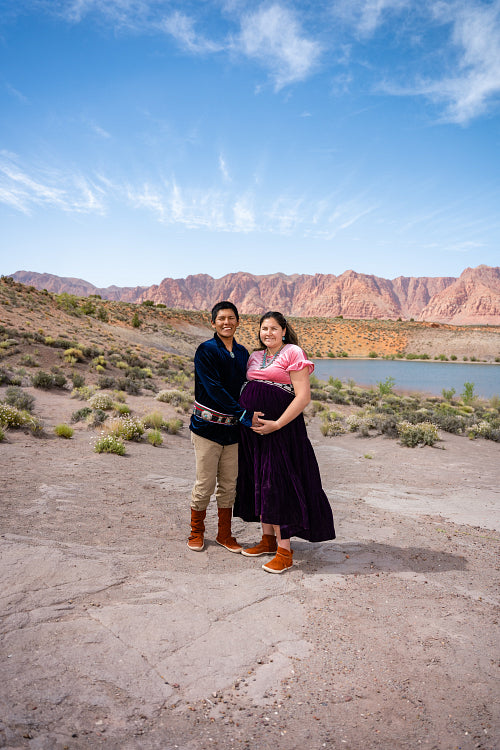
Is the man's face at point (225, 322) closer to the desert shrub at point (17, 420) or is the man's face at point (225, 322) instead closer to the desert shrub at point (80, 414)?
the desert shrub at point (17, 420)

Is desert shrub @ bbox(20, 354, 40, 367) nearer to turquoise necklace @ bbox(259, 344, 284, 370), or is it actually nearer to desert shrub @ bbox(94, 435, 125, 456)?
desert shrub @ bbox(94, 435, 125, 456)

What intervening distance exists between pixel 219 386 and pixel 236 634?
1.83 m

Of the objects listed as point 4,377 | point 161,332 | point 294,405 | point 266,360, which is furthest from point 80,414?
point 161,332

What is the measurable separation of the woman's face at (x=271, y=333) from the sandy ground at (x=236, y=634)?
74.2 inches

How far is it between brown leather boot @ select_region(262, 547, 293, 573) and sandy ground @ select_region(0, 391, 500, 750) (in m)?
0.09

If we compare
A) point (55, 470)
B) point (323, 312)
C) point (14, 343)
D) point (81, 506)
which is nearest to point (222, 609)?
point (81, 506)

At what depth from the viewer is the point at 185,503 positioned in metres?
5.76

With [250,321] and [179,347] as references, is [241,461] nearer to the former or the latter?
[179,347]

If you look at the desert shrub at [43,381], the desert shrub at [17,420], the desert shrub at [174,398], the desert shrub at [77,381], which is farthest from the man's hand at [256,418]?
the desert shrub at [77,381]

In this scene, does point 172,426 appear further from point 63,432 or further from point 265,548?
point 265,548

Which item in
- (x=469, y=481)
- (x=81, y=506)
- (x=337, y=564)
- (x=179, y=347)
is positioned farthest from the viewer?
(x=179, y=347)

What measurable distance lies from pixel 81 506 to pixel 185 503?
4.23 feet

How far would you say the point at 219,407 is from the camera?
12.5 ft

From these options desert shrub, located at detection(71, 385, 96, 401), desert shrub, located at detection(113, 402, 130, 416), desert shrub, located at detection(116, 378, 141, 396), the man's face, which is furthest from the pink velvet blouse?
desert shrub, located at detection(116, 378, 141, 396)
